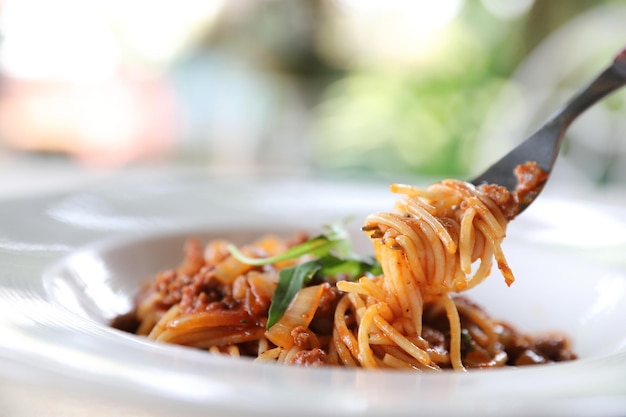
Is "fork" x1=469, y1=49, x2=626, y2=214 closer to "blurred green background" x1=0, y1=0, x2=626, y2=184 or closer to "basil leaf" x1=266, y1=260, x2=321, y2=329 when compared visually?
"basil leaf" x1=266, y1=260, x2=321, y2=329

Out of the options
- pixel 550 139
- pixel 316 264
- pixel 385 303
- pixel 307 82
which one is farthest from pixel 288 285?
pixel 307 82

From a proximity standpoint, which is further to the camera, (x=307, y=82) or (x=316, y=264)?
(x=307, y=82)

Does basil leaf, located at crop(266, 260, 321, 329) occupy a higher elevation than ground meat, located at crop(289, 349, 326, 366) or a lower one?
higher

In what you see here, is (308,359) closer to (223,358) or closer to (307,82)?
(223,358)

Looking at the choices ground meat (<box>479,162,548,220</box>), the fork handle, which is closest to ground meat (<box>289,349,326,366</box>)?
ground meat (<box>479,162,548,220</box>)

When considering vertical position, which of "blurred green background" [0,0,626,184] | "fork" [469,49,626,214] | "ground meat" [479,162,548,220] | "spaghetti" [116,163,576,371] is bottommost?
"spaghetti" [116,163,576,371]
